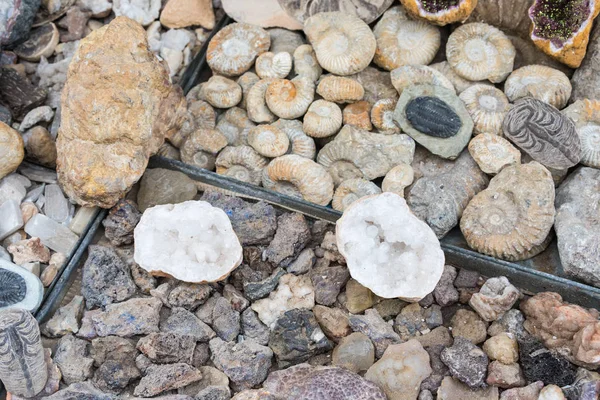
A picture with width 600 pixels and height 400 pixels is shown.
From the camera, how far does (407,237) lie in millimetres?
2803

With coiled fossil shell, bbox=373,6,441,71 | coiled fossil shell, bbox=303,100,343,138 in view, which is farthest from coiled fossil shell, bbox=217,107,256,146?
coiled fossil shell, bbox=373,6,441,71

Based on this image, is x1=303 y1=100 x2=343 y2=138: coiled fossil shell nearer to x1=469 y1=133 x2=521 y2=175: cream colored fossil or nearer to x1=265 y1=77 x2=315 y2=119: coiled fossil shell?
x1=265 y1=77 x2=315 y2=119: coiled fossil shell

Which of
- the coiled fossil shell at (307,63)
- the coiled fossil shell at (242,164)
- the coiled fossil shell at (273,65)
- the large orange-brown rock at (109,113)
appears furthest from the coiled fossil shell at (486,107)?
the large orange-brown rock at (109,113)

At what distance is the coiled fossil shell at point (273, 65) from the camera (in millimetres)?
3571

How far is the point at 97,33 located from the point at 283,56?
0.92 metres

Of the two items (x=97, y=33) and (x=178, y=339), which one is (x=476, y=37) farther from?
(x=178, y=339)

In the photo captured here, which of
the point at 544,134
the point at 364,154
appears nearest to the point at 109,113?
the point at 364,154

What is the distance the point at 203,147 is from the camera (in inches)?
133

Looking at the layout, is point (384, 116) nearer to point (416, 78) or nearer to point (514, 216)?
point (416, 78)

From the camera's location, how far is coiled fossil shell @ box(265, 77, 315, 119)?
341 centimetres

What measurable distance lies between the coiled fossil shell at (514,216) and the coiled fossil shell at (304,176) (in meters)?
0.62

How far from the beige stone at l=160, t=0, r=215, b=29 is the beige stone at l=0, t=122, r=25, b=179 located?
107 centimetres

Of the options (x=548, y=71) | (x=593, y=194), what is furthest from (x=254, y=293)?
(x=548, y=71)

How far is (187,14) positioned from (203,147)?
34.2 inches
